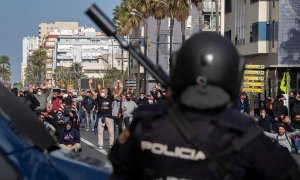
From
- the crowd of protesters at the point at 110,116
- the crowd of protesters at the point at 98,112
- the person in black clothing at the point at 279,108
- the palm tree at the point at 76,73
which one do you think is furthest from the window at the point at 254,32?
the palm tree at the point at 76,73

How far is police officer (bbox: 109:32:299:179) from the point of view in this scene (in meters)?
2.64

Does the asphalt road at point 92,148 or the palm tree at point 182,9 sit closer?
the asphalt road at point 92,148

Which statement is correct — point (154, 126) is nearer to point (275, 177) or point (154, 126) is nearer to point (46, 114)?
point (275, 177)

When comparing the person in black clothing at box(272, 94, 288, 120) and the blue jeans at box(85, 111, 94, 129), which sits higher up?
the person in black clothing at box(272, 94, 288, 120)

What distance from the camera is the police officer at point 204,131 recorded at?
264cm

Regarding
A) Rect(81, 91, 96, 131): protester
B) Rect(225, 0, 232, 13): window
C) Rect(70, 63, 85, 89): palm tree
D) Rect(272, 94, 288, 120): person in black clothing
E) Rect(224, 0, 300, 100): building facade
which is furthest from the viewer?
Rect(70, 63, 85, 89): palm tree

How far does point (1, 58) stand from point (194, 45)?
15656cm

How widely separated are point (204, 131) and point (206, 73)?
21cm

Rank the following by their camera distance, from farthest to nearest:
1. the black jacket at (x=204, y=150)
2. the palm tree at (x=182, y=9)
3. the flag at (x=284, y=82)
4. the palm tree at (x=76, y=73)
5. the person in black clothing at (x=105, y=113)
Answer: the palm tree at (x=76, y=73), the palm tree at (x=182, y=9), the flag at (x=284, y=82), the person in black clothing at (x=105, y=113), the black jacket at (x=204, y=150)

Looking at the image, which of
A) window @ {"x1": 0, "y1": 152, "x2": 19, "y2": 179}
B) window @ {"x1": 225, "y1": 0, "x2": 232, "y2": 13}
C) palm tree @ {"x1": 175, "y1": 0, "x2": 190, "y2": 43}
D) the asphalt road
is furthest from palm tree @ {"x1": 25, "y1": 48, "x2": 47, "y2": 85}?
window @ {"x1": 0, "y1": 152, "x2": 19, "y2": 179}

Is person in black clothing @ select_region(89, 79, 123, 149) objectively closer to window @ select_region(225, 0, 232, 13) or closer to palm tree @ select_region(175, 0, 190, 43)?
palm tree @ select_region(175, 0, 190, 43)

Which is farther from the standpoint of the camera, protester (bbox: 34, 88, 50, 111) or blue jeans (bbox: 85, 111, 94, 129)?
blue jeans (bbox: 85, 111, 94, 129)

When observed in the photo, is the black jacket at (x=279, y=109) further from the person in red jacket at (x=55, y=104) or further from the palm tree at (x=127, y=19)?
the palm tree at (x=127, y=19)

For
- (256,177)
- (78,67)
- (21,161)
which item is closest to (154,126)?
(256,177)
